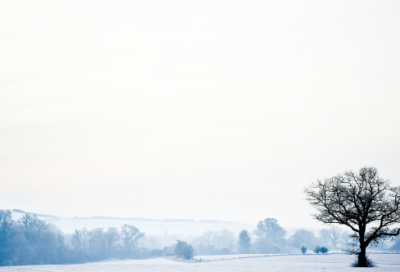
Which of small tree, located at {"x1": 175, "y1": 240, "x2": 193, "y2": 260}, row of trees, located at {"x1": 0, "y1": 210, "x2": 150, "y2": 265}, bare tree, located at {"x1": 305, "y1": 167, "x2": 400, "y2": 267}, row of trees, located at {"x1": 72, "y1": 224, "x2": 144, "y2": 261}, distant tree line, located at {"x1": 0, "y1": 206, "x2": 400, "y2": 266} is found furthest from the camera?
row of trees, located at {"x1": 72, "y1": 224, "x2": 144, "y2": 261}

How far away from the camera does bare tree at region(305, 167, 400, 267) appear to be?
3934 cm

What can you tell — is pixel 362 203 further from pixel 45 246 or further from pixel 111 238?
pixel 111 238

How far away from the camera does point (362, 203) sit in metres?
39.5

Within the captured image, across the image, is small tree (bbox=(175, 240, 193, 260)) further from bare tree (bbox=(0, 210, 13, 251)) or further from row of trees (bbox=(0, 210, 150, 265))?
bare tree (bbox=(0, 210, 13, 251))

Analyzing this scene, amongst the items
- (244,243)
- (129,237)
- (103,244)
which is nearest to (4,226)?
(103,244)

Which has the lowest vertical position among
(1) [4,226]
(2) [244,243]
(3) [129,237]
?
(2) [244,243]

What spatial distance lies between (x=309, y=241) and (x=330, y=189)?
437 ft

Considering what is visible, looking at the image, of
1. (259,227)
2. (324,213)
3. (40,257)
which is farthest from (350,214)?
(259,227)

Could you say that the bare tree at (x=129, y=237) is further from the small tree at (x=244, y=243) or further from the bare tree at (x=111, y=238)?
the small tree at (x=244, y=243)

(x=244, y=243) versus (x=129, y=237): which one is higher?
(x=129, y=237)

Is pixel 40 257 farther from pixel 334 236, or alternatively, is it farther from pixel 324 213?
pixel 334 236

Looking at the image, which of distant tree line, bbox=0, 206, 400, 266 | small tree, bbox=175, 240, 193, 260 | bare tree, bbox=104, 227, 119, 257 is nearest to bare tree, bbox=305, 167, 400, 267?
distant tree line, bbox=0, 206, 400, 266

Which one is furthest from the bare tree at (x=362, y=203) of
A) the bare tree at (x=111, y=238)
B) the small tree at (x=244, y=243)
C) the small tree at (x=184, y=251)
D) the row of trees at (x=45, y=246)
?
the small tree at (x=244, y=243)

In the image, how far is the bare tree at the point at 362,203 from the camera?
129 feet
